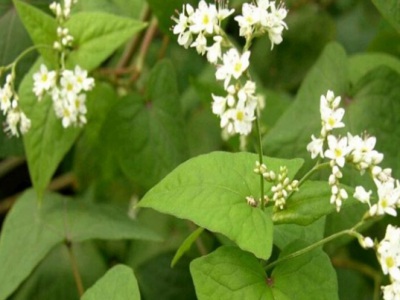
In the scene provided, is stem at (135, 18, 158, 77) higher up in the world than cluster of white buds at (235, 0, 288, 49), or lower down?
lower down

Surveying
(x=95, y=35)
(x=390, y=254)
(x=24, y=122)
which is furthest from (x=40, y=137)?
(x=390, y=254)

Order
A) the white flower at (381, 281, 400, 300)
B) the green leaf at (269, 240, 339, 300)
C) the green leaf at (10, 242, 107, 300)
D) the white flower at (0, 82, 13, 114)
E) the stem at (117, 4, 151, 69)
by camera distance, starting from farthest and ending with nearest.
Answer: the stem at (117, 4, 151, 69) → the green leaf at (10, 242, 107, 300) → the white flower at (0, 82, 13, 114) → the green leaf at (269, 240, 339, 300) → the white flower at (381, 281, 400, 300)

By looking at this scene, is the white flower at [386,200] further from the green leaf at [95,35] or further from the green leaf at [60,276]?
the green leaf at [60,276]

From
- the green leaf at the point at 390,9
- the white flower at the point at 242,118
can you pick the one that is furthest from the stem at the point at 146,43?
the white flower at the point at 242,118

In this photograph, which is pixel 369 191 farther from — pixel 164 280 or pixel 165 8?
pixel 164 280

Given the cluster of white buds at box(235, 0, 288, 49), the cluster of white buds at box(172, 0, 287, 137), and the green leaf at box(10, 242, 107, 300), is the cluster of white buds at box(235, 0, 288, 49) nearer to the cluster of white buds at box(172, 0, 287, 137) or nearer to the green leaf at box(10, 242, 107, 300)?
the cluster of white buds at box(172, 0, 287, 137)

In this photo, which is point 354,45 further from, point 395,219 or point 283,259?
point 283,259

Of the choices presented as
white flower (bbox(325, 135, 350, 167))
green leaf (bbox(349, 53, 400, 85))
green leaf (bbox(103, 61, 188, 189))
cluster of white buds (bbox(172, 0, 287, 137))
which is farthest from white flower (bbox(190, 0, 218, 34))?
green leaf (bbox(349, 53, 400, 85))

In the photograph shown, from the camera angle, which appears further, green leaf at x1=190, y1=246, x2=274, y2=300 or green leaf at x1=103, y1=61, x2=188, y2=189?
green leaf at x1=103, y1=61, x2=188, y2=189
